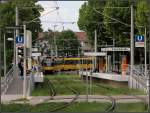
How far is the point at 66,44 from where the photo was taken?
143875 mm

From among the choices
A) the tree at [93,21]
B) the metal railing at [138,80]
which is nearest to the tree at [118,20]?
the tree at [93,21]

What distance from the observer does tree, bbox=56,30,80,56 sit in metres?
138

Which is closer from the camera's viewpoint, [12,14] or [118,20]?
[12,14]

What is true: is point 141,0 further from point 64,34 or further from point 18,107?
point 64,34

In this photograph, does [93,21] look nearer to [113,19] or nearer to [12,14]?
[12,14]

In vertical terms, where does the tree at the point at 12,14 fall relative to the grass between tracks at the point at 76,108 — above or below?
above

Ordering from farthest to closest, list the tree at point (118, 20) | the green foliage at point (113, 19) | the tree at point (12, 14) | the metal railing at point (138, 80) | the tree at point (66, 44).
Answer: the tree at point (66, 44) → the tree at point (118, 20) → the tree at point (12, 14) → the green foliage at point (113, 19) → the metal railing at point (138, 80)

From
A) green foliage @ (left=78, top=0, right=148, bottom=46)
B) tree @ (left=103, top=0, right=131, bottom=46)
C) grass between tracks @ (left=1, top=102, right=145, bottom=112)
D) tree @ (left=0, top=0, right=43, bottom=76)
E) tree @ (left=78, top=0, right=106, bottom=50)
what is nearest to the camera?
grass between tracks @ (left=1, top=102, right=145, bottom=112)

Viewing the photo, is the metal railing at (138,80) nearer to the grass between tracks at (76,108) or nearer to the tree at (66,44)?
the grass between tracks at (76,108)

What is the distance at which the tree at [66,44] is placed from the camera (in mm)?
138375

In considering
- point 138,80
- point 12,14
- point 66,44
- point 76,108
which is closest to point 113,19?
point 12,14

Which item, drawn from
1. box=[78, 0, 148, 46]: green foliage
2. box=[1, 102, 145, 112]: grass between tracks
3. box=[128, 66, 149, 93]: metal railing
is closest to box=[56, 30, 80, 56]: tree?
box=[78, 0, 148, 46]: green foliage

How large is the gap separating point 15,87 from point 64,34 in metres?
111

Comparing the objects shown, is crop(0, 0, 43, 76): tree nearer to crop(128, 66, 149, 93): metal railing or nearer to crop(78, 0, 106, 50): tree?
crop(78, 0, 106, 50): tree
